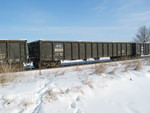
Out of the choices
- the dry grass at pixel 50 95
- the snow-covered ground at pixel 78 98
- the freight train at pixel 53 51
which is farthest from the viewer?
the freight train at pixel 53 51

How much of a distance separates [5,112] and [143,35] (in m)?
71.1

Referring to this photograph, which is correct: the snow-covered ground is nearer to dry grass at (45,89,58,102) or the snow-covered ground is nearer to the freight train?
dry grass at (45,89,58,102)

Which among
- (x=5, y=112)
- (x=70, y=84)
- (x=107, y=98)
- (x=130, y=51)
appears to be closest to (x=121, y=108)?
(x=107, y=98)

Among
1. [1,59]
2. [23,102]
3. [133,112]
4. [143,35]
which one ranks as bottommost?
[133,112]

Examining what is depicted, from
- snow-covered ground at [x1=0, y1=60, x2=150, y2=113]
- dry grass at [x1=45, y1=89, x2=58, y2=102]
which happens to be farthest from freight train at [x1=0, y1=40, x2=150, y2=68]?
dry grass at [x1=45, y1=89, x2=58, y2=102]

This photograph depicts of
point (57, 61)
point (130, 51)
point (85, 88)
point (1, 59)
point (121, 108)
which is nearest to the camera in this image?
point (121, 108)

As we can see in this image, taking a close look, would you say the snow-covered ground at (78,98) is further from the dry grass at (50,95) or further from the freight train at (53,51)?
the freight train at (53,51)

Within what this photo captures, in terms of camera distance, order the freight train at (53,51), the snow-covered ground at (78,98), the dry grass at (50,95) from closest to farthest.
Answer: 1. the snow-covered ground at (78,98)
2. the dry grass at (50,95)
3. the freight train at (53,51)

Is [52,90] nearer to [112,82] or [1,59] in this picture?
[112,82]

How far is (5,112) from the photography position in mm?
3320

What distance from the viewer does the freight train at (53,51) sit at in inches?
438

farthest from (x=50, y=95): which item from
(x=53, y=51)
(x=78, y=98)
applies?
(x=53, y=51)

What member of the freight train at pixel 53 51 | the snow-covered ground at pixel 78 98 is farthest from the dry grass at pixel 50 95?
the freight train at pixel 53 51

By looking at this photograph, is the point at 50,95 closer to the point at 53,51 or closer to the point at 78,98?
the point at 78,98
